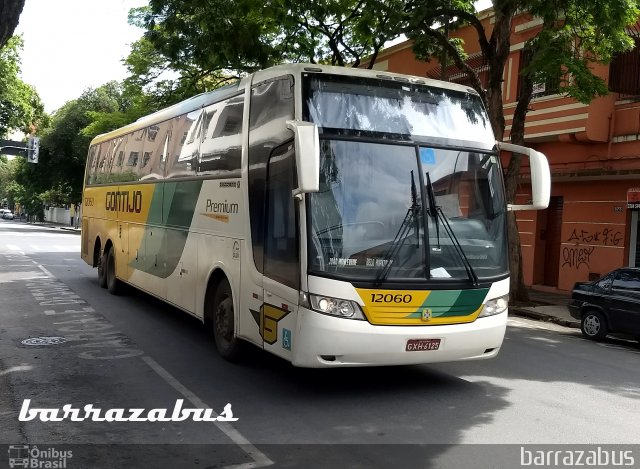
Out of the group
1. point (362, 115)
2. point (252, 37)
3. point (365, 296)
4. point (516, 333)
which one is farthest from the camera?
point (252, 37)

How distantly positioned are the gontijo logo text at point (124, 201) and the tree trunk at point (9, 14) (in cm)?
626

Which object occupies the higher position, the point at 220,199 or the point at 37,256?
the point at 220,199

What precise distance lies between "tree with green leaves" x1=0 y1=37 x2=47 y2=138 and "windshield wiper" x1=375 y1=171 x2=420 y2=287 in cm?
3617

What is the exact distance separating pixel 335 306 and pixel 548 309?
11496 mm

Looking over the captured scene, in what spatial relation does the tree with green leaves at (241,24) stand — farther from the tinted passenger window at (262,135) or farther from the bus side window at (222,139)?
the tinted passenger window at (262,135)

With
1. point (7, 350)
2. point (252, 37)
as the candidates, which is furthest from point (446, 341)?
point (252, 37)

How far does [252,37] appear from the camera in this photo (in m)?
13.4

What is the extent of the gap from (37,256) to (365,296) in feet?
66.1

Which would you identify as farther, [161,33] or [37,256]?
[37,256]

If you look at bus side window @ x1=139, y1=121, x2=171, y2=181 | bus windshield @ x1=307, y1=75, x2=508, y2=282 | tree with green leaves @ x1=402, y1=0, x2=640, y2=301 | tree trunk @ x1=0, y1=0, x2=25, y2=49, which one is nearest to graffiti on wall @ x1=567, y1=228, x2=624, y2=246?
tree with green leaves @ x1=402, y1=0, x2=640, y2=301

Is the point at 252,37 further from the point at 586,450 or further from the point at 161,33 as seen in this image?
the point at 586,450

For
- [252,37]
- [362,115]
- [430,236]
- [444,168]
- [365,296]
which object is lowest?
[365,296]

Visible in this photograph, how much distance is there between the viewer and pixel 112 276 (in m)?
13.7

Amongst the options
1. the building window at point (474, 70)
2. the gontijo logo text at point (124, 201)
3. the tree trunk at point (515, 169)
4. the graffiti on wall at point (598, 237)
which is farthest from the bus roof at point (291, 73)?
the building window at point (474, 70)
